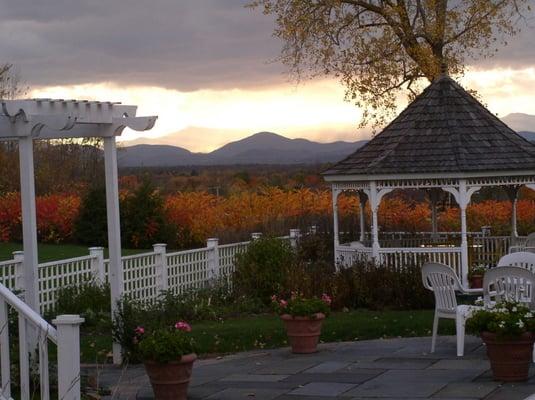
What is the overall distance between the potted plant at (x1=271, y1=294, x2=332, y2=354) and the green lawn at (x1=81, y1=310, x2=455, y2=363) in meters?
1.13

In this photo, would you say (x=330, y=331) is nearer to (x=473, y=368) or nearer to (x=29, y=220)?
(x=473, y=368)

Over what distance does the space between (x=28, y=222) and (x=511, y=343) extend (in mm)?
5004

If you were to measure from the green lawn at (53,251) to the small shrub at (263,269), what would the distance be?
792cm

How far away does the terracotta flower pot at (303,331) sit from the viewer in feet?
39.6

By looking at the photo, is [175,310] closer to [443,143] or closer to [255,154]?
[443,143]

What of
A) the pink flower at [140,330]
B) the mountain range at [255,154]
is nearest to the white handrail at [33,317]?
the pink flower at [140,330]

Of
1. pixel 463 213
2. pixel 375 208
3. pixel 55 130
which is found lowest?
pixel 463 213

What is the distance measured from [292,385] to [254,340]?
10.6ft

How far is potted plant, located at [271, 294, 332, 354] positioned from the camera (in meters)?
12.0

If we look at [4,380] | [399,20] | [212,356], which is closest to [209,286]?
[212,356]

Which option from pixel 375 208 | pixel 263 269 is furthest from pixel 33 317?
pixel 375 208

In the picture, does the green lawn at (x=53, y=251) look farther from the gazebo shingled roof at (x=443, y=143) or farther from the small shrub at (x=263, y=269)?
the gazebo shingled roof at (x=443, y=143)

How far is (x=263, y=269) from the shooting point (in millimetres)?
17594

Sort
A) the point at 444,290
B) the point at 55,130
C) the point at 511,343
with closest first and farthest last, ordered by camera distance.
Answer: the point at 511,343 < the point at 55,130 < the point at 444,290
